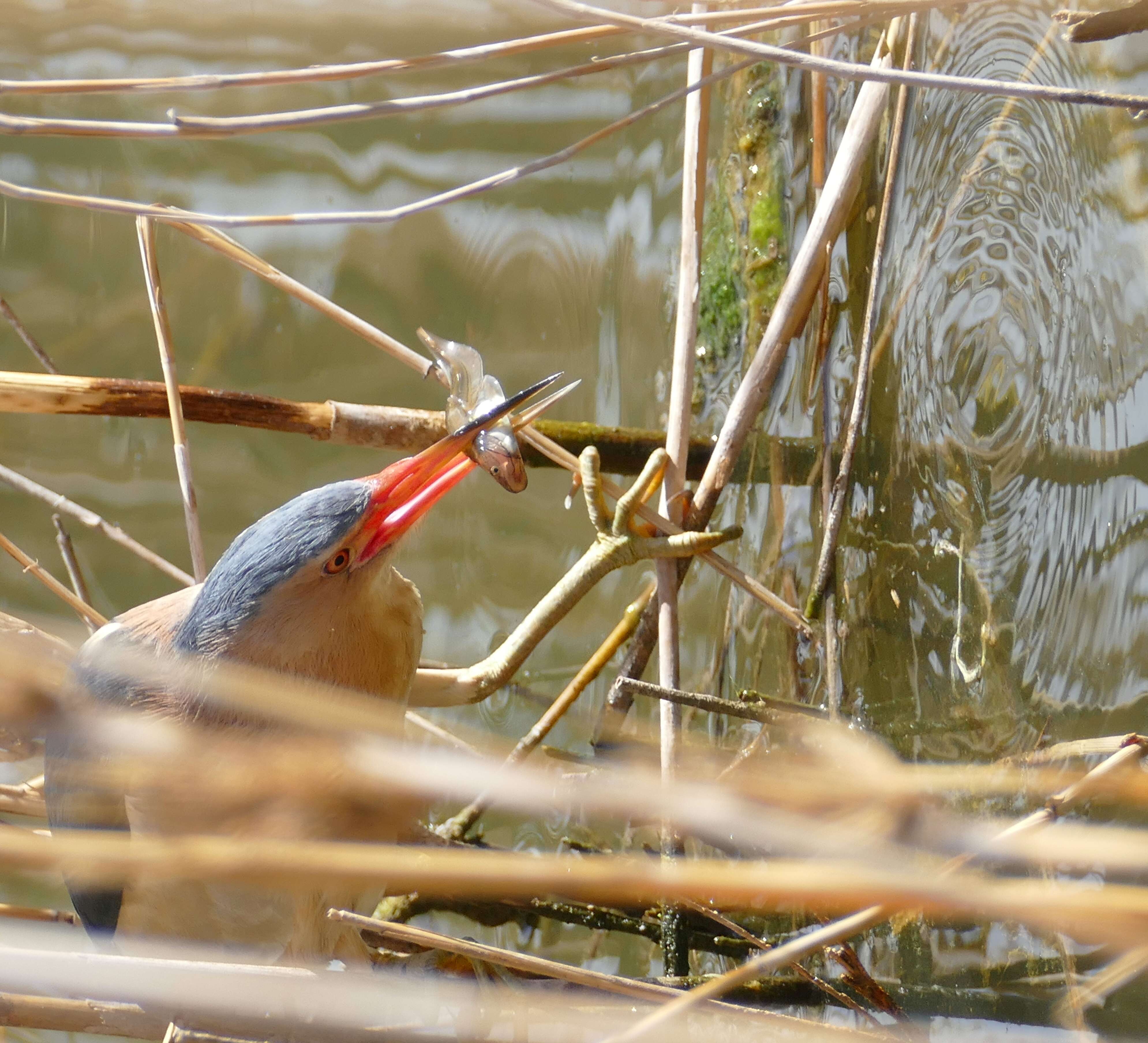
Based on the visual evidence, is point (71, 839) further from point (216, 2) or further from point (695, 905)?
point (216, 2)

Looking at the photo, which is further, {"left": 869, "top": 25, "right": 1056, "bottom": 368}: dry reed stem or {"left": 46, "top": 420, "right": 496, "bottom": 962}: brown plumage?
{"left": 46, "top": 420, "right": 496, "bottom": 962}: brown plumage

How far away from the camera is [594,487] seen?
213 cm

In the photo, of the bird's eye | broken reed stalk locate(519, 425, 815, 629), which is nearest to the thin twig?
the bird's eye

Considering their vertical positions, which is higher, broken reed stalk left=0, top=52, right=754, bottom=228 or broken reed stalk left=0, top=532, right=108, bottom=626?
broken reed stalk left=0, top=52, right=754, bottom=228

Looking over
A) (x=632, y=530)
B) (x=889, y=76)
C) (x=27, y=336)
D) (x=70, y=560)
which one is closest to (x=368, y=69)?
(x=889, y=76)

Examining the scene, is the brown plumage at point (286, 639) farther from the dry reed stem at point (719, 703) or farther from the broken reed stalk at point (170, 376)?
the dry reed stem at point (719, 703)

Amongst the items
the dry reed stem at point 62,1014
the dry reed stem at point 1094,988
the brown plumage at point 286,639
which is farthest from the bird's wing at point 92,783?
the dry reed stem at point 1094,988

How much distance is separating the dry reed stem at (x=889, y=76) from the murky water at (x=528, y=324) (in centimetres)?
52

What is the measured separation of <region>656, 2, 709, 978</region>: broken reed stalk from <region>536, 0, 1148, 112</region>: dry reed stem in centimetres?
87

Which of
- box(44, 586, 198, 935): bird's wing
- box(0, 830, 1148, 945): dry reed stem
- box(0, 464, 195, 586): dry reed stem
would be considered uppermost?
box(0, 830, 1148, 945): dry reed stem

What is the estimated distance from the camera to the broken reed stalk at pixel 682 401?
6.48ft

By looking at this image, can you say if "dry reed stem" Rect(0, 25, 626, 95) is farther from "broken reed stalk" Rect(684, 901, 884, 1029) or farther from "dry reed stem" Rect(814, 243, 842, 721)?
"broken reed stalk" Rect(684, 901, 884, 1029)

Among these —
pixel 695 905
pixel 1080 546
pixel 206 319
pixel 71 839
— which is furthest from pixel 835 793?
pixel 206 319

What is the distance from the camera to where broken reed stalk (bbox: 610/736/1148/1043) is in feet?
2.43
